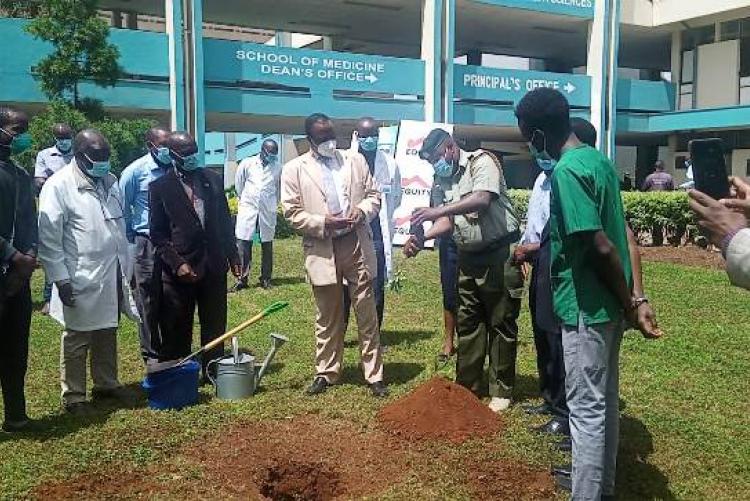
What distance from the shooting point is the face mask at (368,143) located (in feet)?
22.2

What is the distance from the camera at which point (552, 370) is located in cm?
468

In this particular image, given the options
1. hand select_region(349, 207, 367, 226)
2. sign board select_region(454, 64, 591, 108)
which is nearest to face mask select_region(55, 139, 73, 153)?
hand select_region(349, 207, 367, 226)

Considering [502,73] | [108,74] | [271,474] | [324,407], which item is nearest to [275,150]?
[108,74]

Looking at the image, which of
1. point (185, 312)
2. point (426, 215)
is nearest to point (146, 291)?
point (185, 312)

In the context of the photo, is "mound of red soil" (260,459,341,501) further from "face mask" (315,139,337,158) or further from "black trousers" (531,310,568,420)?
"face mask" (315,139,337,158)

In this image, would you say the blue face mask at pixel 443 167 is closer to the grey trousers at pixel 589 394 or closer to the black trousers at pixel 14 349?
the grey trousers at pixel 589 394

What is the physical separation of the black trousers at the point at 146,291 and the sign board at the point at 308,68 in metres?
12.3

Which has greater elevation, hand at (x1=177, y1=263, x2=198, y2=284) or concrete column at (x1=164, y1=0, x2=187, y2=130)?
concrete column at (x1=164, y1=0, x2=187, y2=130)

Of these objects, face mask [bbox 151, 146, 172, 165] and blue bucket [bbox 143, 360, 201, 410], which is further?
→ face mask [bbox 151, 146, 172, 165]

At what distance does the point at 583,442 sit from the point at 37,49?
14.9m

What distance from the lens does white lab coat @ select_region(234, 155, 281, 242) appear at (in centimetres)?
1026

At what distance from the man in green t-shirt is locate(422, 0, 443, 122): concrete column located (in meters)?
16.4

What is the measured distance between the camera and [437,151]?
5.45 metres

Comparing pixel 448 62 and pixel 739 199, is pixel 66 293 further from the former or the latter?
pixel 448 62
